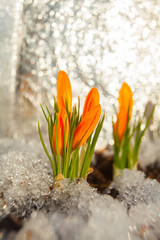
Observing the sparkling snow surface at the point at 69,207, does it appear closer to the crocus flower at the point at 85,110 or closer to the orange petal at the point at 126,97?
the crocus flower at the point at 85,110

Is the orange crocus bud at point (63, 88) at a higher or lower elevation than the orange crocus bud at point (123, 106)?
higher

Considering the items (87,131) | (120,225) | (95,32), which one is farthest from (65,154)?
(95,32)

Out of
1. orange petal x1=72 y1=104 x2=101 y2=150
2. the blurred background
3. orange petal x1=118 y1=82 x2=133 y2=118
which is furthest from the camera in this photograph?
the blurred background

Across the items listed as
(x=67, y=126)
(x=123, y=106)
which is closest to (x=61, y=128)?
(x=67, y=126)


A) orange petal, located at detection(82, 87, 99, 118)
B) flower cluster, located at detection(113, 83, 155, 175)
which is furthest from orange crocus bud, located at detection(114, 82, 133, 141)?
orange petal, located at detection(82, 87, 99, 118)

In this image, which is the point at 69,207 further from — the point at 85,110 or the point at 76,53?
the point at 76,53

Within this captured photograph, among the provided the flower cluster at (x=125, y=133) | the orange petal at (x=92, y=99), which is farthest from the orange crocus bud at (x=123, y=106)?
the orange petal at (x=92, y=99)

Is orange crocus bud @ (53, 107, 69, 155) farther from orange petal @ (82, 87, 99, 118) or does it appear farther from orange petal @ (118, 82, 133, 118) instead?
orange petal @ (118, 82, 133, 118)
